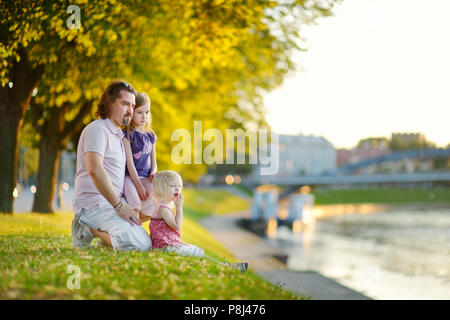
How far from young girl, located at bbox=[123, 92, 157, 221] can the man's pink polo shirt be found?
102 mm

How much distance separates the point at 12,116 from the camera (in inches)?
412

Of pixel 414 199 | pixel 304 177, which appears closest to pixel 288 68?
pixel 304 177

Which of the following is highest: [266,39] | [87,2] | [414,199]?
[266,39]

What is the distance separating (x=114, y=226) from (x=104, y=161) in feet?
2.41

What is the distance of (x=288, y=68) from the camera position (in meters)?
16.5

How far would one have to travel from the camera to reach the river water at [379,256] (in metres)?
15.9

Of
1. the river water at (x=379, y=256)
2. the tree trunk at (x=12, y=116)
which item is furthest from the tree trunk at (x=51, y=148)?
the river water at (x=379, y=256)

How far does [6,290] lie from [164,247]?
6.77 ft

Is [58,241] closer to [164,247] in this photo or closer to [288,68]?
[164,247]

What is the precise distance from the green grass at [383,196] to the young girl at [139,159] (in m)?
66.8

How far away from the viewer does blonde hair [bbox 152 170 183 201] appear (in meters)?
6.17

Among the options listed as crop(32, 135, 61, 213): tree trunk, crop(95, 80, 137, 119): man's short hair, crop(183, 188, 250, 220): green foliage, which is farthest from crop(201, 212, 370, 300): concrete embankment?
crop(183, 188, 250, 220): green foliage

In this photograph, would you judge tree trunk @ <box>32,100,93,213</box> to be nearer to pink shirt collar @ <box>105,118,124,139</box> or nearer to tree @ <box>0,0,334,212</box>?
tree @ <box>0,0,334,212</box>

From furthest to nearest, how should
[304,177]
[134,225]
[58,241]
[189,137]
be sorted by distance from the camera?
1. [304,177]
2. [189,137]
3. [58,241]
4. [134,225]
